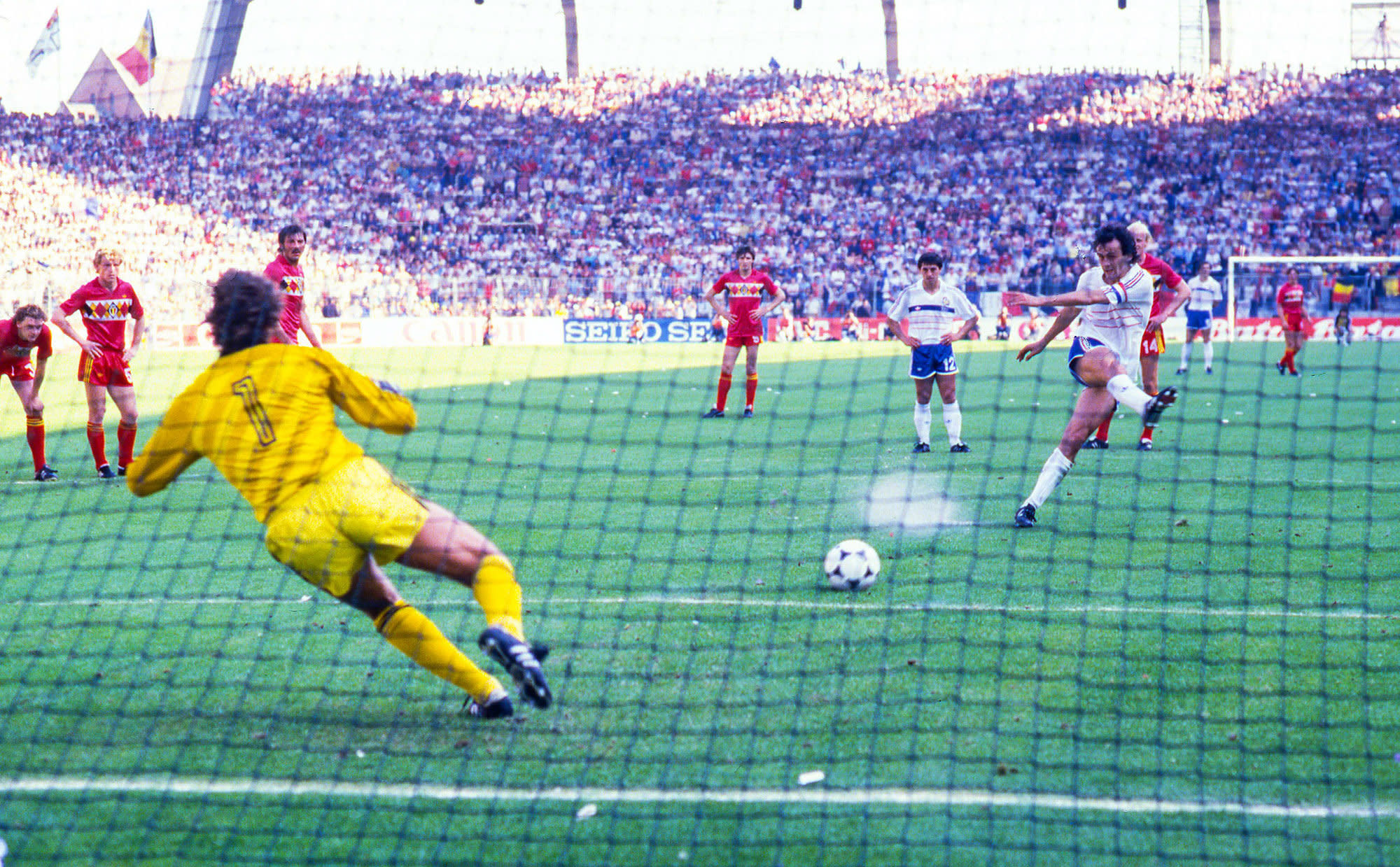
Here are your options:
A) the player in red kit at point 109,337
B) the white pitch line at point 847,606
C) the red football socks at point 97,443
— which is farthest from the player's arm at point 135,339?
the white pitch line at point 847,606

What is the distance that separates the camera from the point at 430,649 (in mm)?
4488

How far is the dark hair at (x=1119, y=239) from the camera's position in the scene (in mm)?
8508

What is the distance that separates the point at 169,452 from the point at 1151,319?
839 cm

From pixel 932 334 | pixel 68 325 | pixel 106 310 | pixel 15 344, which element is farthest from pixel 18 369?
pixel 932 334

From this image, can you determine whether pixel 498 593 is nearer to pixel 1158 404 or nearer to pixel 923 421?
pixel 1158 404

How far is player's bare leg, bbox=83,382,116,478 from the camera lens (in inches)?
412

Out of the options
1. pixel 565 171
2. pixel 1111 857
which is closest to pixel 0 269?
pixel 565 171

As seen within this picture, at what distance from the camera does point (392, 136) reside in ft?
124

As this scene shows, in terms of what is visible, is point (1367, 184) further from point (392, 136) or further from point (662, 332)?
point (392, 136)

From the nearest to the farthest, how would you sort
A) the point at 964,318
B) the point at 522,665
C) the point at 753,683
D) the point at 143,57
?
the point at 522,665, the point at 753,683, the point at 964,318, the point at 143,57

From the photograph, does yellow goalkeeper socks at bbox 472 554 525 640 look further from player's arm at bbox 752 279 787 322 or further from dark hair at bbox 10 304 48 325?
player's arm at bbox 752 279 787 322

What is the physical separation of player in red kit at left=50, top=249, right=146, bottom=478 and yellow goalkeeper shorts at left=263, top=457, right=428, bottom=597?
6737mm

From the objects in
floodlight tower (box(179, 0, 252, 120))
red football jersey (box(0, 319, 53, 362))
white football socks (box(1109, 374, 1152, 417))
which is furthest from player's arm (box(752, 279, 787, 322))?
floodlight tower (box(179, 0, 252, 120))

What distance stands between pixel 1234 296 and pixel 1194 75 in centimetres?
1198
